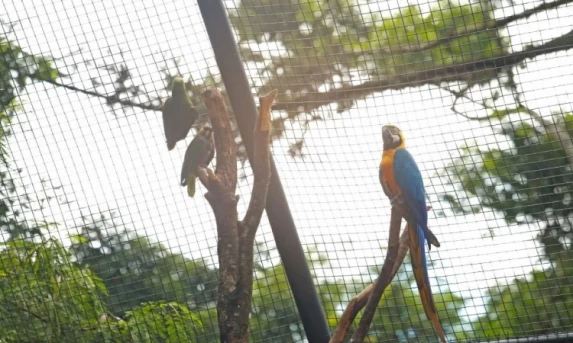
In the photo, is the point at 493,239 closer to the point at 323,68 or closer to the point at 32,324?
the point at 323,68

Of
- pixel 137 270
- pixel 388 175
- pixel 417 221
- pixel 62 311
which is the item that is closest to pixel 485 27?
pixel 388 175

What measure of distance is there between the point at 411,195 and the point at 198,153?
535 mm

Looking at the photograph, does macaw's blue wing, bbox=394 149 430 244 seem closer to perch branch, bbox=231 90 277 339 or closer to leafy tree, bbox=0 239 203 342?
perch branch, bbox=231 90 277 339

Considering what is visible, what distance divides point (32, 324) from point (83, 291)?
0.15 meters

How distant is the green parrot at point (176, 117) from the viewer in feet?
6.17

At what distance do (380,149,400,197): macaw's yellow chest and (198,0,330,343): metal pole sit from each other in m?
0.26

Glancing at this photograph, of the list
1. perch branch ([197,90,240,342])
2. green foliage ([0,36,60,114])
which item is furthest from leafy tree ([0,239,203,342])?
perch branch ([197,90,240,342])

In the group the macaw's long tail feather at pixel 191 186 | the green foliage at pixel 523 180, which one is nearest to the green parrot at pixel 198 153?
the macaw's long tail feather at pixel 191 186

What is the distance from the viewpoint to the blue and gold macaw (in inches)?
57.6

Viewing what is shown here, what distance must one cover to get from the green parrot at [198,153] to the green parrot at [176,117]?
8 centimetres

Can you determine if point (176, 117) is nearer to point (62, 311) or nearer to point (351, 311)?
point (62, 311)

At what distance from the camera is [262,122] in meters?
1.34

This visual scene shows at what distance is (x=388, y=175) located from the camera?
1.65m

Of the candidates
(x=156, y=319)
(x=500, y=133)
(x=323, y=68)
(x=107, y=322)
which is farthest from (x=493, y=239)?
(x=107, y=322)
